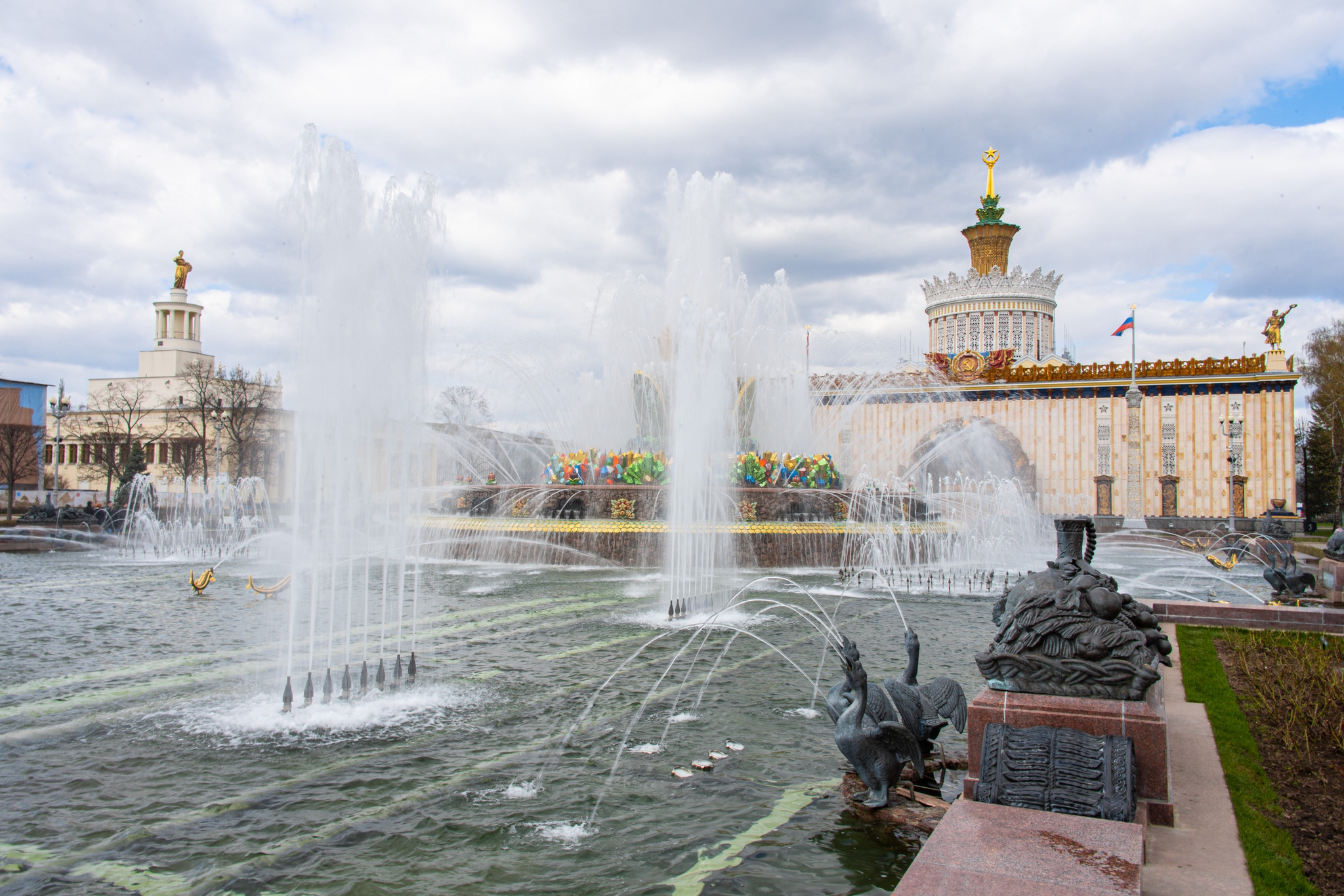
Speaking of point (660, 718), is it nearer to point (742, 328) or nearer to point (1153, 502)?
point (742, 328)

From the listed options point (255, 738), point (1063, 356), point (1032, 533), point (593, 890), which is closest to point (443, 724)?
point (255, 738)

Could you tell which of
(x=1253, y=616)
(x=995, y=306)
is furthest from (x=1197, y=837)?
(x=995, y=306)

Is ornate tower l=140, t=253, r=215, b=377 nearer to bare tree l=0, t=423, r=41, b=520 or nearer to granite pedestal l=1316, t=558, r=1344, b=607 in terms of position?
bare tree l=0, t=423, r=41, b=520

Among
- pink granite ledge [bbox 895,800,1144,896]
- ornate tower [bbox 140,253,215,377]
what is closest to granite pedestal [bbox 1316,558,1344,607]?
pink granite ledge [bbox 895,800,1144,896]

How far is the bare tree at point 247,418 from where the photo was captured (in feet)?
136

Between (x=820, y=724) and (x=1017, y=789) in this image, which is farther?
(x=820, y=724)

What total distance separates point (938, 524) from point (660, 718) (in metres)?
16.6

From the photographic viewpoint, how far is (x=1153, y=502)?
1594 inches

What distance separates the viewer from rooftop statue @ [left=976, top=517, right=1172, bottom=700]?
16.1ft

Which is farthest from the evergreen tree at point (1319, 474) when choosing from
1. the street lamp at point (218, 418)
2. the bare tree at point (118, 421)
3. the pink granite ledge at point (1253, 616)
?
the bare tree at point (118, 421)

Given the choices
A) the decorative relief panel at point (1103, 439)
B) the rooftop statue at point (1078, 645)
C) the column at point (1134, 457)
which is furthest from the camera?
the decorative relief panel at point (1103, 439)

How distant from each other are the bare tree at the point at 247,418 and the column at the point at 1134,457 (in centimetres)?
4304

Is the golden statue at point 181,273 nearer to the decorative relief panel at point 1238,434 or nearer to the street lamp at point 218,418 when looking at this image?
the street lamp at point 218,418

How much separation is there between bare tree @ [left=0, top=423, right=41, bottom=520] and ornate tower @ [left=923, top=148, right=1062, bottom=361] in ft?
174
